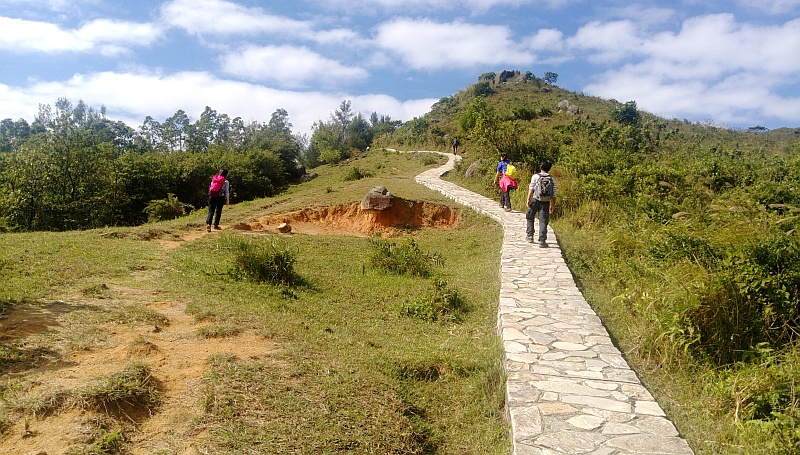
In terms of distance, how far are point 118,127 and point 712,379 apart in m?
67.7

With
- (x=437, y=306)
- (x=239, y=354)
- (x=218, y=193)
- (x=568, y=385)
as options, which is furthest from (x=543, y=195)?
(x=218, y=193)

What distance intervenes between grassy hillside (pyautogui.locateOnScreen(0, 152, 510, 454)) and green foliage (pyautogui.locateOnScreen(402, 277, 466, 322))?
0.09 feet

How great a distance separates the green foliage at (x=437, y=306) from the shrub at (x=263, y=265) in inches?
75.1

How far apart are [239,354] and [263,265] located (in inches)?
106

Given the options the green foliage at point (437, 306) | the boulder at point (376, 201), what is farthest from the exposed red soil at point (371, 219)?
the green foliage at point (437, 306)

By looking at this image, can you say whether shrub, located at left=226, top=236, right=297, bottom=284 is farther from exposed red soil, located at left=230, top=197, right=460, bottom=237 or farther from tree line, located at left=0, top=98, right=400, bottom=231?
tree line, located at left=0, top=98, right=400, bottom=231

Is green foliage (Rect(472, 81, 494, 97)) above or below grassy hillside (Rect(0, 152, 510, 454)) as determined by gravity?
above

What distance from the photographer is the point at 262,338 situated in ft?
15.9

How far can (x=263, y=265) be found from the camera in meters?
6.92

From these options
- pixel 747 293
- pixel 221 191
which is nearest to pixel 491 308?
pixel 747 293

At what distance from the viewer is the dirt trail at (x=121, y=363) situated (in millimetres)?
3014

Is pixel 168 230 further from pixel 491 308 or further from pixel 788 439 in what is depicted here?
pixel 788 439

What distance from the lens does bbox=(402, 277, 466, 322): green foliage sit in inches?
237

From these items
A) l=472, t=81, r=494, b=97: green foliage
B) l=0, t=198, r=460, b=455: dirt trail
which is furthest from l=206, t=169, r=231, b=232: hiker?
l=472, t=81, r=494, b=97: green foliage
